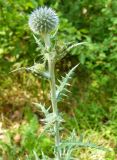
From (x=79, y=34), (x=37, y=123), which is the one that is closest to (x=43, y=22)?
(x=79, y=34)

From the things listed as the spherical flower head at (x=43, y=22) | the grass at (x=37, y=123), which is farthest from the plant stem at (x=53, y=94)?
the grass at (x=37, y=123)

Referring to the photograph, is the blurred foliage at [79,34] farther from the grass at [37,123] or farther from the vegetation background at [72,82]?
the grass at [37,123]

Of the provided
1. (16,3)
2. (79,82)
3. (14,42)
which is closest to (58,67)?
(79,82)

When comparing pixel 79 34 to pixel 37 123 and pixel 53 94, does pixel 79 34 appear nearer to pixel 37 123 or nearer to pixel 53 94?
pixel 37 123

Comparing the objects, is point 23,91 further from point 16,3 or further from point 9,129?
point 16,3

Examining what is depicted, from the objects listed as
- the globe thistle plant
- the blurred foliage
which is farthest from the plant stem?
the blurred foliage
